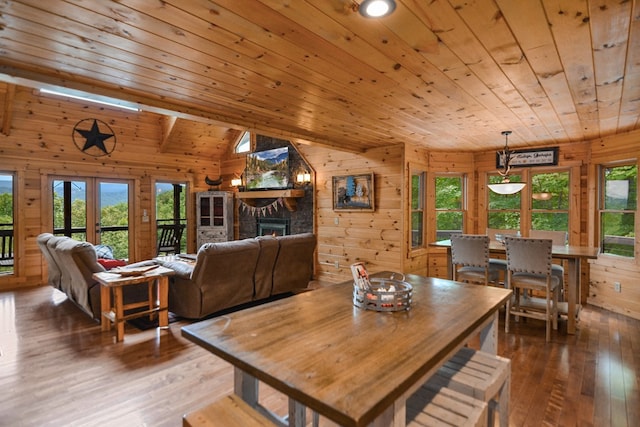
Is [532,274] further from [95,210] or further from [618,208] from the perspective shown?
[95,210]

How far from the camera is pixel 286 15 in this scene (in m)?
1.71

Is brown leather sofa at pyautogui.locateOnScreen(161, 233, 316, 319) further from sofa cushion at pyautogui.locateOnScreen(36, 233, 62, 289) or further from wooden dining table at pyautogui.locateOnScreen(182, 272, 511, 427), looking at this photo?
wooden dining table at pyautogui.locateOnScreen(182, 272, 511, 427)

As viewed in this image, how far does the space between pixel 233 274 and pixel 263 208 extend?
3248 mm

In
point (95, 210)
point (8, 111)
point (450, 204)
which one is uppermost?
point (8, 111)

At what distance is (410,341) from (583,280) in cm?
515

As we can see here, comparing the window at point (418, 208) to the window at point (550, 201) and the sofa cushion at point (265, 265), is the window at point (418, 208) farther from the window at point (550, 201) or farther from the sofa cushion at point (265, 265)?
the sofa cushion at point (265, 265)

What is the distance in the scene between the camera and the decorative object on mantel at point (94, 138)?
20.7 feet

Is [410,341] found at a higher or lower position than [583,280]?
higher

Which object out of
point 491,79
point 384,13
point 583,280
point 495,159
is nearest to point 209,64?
point 384,13

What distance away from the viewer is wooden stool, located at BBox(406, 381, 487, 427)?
4.53 feet

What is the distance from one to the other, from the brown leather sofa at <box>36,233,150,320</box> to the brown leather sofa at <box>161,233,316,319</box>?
0.46 m

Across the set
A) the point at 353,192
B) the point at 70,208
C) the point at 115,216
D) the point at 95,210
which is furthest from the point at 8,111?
the point at 353,192

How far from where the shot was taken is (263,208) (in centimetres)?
723

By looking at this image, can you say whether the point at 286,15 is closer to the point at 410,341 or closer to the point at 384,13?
the point at 384,13
